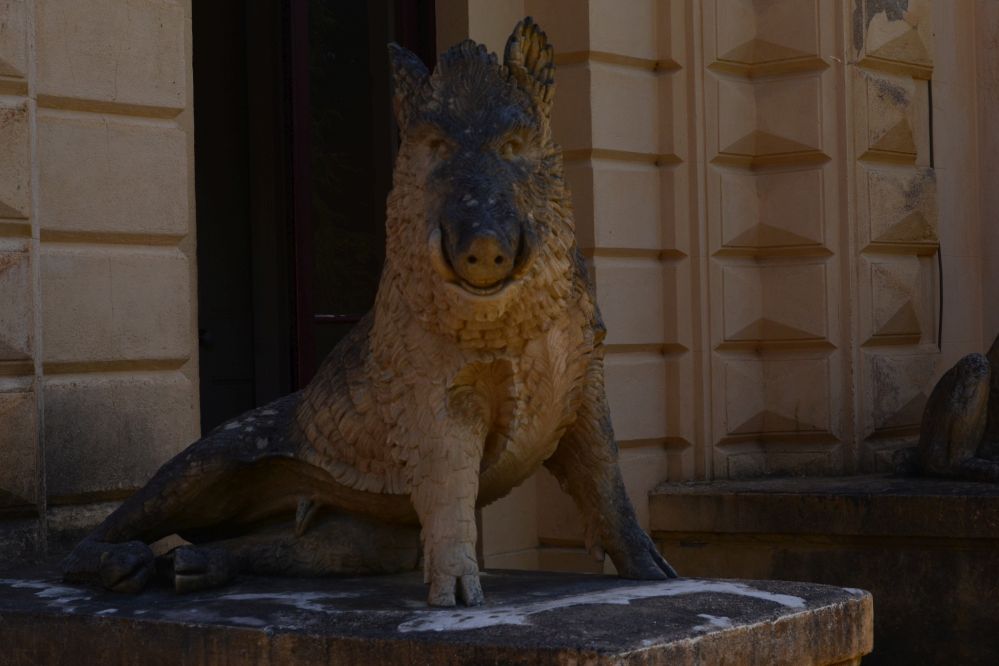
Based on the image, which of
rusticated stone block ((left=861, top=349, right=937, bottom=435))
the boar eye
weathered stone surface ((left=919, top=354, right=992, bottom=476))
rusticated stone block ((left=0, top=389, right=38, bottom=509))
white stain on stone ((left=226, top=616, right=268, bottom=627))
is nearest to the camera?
white stain on stone ((left=226, top=616, right=268, bottom=627))

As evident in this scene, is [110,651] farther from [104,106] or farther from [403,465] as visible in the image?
[104,106]

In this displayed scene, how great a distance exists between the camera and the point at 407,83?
3.97m

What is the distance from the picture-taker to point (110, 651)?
4.02 meters

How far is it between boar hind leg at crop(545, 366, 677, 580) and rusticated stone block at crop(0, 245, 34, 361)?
1925 millimetres

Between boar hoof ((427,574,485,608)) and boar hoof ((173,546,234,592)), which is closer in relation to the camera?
boar hoof ((427,574,485,608))

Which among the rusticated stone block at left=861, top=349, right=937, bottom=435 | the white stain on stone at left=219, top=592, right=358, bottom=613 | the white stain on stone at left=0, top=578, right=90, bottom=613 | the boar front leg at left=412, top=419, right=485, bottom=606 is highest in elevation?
the rusticated stone block at left=861, top=349, right=937, bottom=435

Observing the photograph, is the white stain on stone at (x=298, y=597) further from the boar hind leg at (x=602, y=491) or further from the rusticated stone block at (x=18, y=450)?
the rusticated stone block at (x=18, y=450)

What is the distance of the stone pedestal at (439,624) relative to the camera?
11.5 ft

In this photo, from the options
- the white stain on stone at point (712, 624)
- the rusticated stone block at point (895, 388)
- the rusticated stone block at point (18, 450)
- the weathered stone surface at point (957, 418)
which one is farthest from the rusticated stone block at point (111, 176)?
the rusticated stone block at point (895, 388)

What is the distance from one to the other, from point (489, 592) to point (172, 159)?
2500 mm

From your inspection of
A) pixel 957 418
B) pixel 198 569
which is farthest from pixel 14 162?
pixel 957 418

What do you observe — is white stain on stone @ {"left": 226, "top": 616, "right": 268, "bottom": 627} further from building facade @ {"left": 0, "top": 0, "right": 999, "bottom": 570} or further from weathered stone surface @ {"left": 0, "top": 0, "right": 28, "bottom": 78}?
building facade @ {"left": 0, "top": 0, "right": 999, "bottom": 570}

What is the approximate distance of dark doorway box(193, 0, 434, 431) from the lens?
7711 mm

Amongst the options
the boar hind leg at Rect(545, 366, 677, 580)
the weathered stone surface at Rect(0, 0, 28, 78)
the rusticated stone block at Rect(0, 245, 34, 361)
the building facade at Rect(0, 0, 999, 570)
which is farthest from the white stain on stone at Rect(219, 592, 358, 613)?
the building facade at Rect(0, 0, 999, 570)
